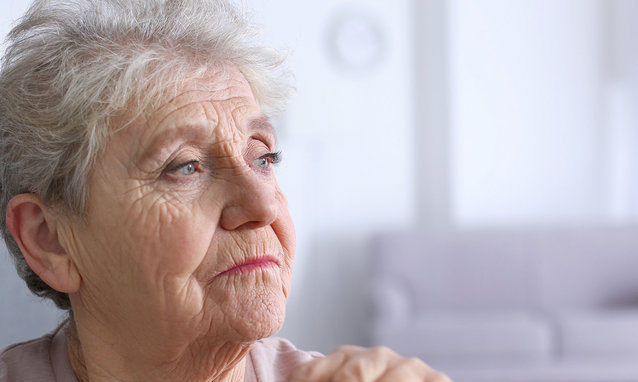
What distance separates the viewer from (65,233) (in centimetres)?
111

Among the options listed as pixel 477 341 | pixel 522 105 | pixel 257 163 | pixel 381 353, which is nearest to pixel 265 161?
pixel 257 163

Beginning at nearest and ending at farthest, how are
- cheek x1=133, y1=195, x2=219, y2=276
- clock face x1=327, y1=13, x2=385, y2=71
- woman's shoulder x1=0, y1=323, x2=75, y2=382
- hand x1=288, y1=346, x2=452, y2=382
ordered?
hand x1=288, y1=346, x2=452, y2=382, cheek x1=133, y1=195, x2=219, y2=276, woman's shoulder x1=0, y1=323, x2=75, y2=382, clock face x1=327, y1=13, x2=385, y2=71

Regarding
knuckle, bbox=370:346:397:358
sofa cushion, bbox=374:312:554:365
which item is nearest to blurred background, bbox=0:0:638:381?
sofa cushion, bbox=374:312:554:365

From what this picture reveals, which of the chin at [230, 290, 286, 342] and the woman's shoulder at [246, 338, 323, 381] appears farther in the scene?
the woman's shoulder at [246, 338, 323, 381]

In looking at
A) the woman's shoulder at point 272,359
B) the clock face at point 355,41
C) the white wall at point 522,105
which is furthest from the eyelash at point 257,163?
the white wall at point 522,105

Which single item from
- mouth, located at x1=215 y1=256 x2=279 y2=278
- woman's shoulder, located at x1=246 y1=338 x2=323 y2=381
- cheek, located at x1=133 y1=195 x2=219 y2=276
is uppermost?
cheek, located at x1=133 y1=195 x2=219 y2=276

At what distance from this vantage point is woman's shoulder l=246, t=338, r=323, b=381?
126cm

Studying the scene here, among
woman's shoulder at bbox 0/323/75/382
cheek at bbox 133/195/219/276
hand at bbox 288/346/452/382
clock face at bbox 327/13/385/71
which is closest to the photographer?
hand at bbox 288/346/452/382

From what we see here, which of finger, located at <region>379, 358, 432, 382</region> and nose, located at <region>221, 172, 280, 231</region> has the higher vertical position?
nose, located at <region>221, 172, 280, 231</region>

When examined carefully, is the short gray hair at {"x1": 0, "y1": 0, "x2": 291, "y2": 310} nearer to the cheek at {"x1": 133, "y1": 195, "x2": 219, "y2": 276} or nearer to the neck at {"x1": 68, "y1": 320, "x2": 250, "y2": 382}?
the cheek at {"x1": 133, "y1": 195, "x2": 219, "y2": 276}

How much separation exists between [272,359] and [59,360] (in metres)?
0.38

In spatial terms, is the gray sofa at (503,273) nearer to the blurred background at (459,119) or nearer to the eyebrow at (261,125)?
the blurred background at (459,119)

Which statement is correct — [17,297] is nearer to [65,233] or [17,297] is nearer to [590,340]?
[65,233]

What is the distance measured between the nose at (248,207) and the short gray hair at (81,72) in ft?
0.62
